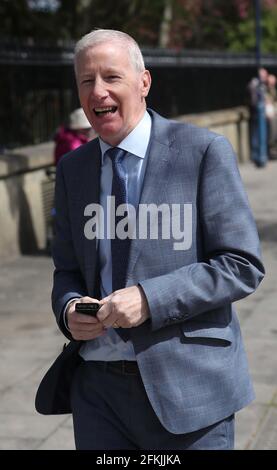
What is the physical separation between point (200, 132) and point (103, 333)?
2.07 ft

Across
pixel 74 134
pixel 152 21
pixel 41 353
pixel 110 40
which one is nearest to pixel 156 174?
pixel 110 40

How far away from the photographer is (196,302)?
8.61 ft

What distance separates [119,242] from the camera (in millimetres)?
2736

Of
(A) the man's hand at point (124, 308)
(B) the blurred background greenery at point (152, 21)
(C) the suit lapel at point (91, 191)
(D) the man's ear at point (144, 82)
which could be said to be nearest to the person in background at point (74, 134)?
(B) the blurred background greenery at point (152, 21)

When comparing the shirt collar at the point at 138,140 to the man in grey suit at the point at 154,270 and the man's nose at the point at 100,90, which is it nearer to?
the man in grey suit at the point at 154,270

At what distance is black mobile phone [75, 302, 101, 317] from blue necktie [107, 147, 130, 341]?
0.45 feet

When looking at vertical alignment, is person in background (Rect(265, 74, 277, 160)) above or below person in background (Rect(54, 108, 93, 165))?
below

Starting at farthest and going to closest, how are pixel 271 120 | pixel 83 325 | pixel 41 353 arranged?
pixel 271 120 → pixel 41 353 → pixel 83 325

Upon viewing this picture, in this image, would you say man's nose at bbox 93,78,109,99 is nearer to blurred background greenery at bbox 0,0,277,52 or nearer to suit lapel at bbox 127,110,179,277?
suit lapel at bbox 127,110,179,277

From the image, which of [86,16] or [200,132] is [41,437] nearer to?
[200,132]

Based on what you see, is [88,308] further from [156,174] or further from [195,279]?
[156,174]

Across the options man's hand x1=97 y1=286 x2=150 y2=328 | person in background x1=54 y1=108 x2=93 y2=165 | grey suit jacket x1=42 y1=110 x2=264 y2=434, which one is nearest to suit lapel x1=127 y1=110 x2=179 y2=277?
grey suit jacket x1=42 y1=110 x2=264 y2=434

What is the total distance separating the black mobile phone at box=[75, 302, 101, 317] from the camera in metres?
2.59

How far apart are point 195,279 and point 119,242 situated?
25cm
